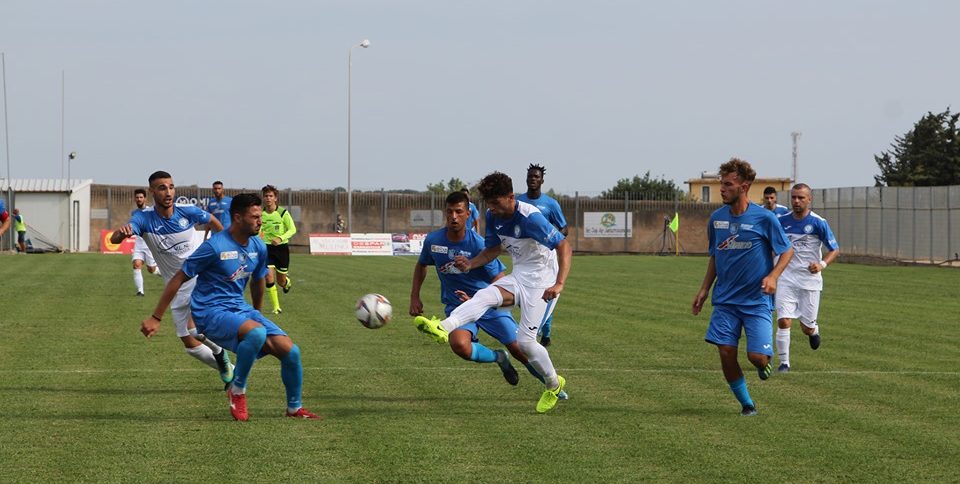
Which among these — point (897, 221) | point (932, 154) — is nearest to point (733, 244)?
point (897, 221)

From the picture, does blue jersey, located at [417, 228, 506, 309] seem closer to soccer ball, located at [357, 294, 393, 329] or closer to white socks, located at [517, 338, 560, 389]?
soccer ball, located at [357, 294, 393, 329]

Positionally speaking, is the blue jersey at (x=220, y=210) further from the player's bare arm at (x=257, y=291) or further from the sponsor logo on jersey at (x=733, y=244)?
the sponsor logo on jersey at (x=733, y=244)

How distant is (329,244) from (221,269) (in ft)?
151

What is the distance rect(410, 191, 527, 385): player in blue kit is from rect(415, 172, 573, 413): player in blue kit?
0.30 metres

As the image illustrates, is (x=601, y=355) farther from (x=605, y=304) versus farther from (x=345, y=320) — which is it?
(x=605, y=304)

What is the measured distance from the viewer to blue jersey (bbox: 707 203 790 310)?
1000 centimetres

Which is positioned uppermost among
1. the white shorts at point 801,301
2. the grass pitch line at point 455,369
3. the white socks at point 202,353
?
the white shorts at point 801,301

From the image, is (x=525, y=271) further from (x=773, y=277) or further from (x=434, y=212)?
(x=434, y=212)

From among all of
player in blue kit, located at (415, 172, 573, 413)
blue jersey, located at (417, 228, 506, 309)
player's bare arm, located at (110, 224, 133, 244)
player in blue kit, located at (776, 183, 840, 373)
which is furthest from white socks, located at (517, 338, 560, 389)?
player in blue kit, located at (776, 183, 840, 373)

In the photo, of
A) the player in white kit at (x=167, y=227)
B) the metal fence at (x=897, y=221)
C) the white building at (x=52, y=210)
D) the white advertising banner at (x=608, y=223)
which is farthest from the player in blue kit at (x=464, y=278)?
the white advertising banner at (x=608, y=223)

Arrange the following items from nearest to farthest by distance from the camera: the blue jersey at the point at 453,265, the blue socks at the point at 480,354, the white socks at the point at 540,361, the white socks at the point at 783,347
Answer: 1. the white socks at the point at 540,361
2. the blue socks at the point at 480,354
3. the blue jersey at the point at 453,265
4. the white socks at the point at 783,347

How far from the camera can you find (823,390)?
38.1 feet

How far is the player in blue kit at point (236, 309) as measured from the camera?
9578 mm

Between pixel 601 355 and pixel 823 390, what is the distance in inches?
137
